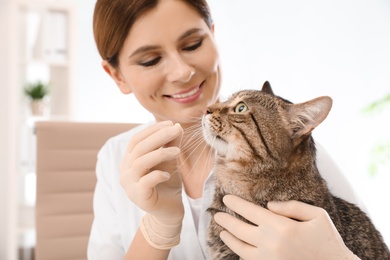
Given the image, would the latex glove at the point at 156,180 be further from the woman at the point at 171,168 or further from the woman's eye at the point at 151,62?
the woman's eye at the point at 151,62

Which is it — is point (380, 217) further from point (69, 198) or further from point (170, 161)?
point (170, 161)

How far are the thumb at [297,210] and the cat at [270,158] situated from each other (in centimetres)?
3

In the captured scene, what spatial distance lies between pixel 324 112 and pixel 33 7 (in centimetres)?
286

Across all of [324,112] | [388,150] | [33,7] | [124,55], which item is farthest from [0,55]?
[388,150]

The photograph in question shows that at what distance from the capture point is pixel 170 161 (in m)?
0.93

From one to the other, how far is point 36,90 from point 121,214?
2115mm

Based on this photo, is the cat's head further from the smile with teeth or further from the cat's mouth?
the smile with teeth

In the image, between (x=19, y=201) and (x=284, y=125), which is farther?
(x=19, y=201)

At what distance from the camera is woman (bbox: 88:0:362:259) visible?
0.85 m

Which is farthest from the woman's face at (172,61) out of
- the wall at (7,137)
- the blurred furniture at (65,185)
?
the wall at (7,137)

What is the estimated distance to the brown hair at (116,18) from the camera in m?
1.02

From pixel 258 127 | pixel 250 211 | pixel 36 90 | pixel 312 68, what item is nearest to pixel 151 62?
pixel 258 127

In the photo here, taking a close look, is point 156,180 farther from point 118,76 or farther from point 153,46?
point 118,76

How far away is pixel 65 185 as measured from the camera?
1.52 meters
